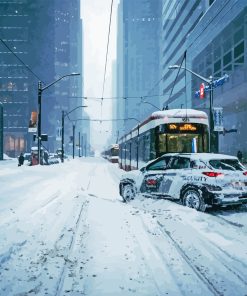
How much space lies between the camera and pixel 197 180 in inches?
432

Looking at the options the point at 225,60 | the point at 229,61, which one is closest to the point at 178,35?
the point at 225,60

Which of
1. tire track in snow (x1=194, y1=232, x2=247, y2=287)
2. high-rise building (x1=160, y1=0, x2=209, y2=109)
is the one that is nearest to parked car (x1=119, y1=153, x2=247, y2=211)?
tire track in snow (x1=194, y1=232, x2=247, y2=287)

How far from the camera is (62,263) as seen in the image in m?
6.05

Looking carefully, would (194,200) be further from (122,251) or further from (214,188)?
(122,251)

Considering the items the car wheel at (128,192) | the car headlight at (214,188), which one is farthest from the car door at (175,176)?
the car wheel at (128,192)

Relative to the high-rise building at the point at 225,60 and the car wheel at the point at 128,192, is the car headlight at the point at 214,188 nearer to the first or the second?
the car wheel at the point at 128,192

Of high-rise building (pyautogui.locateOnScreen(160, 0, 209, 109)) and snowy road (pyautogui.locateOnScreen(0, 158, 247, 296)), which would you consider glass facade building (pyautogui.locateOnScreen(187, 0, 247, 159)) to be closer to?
high-rise building (pyautogui.locateOnScreen(160, 0, 209, 109))

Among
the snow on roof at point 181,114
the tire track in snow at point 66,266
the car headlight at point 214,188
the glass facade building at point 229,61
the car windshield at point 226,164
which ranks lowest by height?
the tire track in snow at point 66,266

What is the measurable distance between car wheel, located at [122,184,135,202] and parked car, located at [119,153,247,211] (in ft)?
1.13

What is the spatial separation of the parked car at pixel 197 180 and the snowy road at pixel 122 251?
1.36ft

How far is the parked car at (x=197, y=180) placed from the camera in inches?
421

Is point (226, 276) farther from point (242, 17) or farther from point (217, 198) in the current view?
point (242, 17)

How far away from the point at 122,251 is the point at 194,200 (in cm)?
485

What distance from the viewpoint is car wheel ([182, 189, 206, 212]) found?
1090cm
